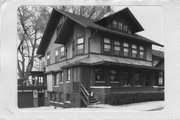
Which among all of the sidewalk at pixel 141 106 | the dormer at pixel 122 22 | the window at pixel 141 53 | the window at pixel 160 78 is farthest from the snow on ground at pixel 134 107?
the dormer at pixel 122 22

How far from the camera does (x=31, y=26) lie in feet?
4.18

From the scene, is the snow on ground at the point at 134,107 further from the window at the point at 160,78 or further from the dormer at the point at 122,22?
the dormer at the point at 122,22

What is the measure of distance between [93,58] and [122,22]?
0.28 m

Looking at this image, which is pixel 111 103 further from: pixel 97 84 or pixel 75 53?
pixel 75 53

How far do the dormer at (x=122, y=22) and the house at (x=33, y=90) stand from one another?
1.57 ft

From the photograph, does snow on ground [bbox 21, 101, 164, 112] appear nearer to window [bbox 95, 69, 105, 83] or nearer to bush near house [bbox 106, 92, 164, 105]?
bush near house [bbox 106, 92, 164, 105]

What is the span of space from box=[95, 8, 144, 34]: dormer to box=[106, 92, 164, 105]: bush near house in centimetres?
36

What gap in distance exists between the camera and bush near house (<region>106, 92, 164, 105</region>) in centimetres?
121

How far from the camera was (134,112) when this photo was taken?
1.23 metres

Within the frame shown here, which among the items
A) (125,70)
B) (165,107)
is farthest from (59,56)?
(165,107)

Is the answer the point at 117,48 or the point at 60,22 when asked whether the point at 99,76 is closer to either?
the point at 117,48

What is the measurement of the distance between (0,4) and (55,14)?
0.31 metres

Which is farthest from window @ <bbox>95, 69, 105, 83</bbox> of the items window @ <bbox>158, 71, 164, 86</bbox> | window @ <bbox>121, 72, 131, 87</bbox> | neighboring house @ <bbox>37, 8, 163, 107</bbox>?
window @ <bbox>158, 71, 164, 86</bbox>

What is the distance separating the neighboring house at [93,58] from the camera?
1.23 meters
